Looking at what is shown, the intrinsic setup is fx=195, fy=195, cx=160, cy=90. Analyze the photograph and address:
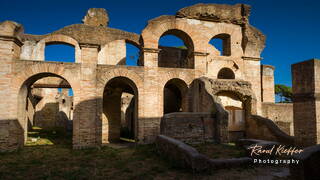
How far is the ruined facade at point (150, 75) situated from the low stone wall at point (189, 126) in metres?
0.07

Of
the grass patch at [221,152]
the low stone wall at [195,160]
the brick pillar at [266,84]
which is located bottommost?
the grass patch at [221,152]

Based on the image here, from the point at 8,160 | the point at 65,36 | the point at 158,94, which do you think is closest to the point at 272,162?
the point at 158,94

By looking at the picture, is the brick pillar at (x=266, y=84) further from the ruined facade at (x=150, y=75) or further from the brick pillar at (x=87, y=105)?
the brick pillar at (x=87, y=105)

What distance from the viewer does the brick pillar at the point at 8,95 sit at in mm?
8836

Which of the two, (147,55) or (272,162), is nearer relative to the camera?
(272,162)

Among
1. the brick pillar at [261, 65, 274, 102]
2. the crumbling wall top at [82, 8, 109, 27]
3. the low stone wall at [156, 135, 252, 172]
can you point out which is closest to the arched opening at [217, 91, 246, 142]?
the low stone wall at [156, 135, 252, 172]

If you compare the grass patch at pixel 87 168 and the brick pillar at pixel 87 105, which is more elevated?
the brick pillar at pixel 87 105

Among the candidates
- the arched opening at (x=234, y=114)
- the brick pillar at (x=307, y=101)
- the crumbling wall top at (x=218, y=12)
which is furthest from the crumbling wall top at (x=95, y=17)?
the brick pillar at (x=307, y=101)

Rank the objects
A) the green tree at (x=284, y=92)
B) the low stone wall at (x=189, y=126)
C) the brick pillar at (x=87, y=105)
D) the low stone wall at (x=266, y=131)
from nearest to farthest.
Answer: the low stone wall at (x=189, y=126)
the low stone wall at (x=266, y=131)
the brick pillar at (x=87, y=105)
the green tree at (x=284, y=92)

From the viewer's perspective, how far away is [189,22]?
1286 centimetres

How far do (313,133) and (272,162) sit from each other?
11.2ft

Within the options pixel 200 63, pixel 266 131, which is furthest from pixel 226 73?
pixel 266 131

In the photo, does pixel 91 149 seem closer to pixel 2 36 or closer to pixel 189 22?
pixel 2 36

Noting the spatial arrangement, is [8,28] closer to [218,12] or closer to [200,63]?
[200,63]
